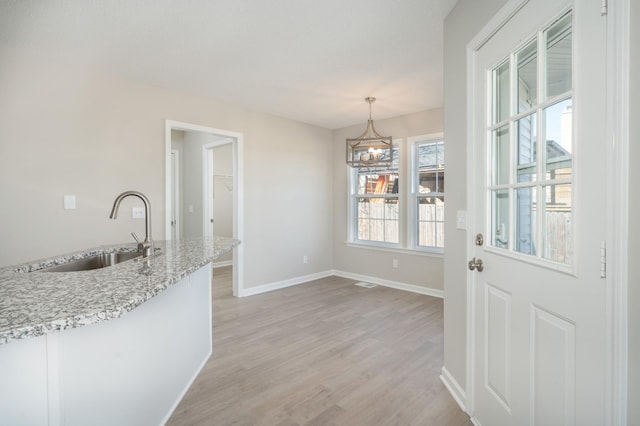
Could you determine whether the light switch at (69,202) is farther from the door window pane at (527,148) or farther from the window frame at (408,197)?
the window frame at (408,197)

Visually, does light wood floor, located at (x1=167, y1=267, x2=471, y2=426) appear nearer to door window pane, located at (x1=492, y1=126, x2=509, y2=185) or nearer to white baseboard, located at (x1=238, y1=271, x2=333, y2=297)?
white baseboard, located at (x1=238, y1=271, x2=333, y2=297)

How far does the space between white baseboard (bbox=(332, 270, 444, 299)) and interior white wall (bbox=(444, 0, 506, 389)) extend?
7.02ft

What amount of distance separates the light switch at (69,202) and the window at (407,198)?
143 inches

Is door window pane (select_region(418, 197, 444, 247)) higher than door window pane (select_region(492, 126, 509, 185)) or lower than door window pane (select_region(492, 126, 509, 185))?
lower

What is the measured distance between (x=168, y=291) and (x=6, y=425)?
92cm

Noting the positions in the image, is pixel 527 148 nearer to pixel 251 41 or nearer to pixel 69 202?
pixel 251 41

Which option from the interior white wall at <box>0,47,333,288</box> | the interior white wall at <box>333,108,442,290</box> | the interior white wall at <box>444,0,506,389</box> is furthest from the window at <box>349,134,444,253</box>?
the interior white wall at <box>444,0,506,389</box>

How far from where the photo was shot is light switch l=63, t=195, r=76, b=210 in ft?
9.49

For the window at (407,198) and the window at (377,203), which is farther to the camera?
the window at (377,203)

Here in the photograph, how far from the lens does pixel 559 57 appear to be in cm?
118

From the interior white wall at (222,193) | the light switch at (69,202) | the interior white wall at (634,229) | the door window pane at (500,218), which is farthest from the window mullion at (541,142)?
the interior white wall at (222,193)

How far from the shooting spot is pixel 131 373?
1394mm

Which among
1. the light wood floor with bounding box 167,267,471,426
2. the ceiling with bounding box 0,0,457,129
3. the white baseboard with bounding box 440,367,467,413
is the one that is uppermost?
the ceiling with bounding box 0,0,457,129

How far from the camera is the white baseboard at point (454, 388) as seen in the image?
1903 millimetres
